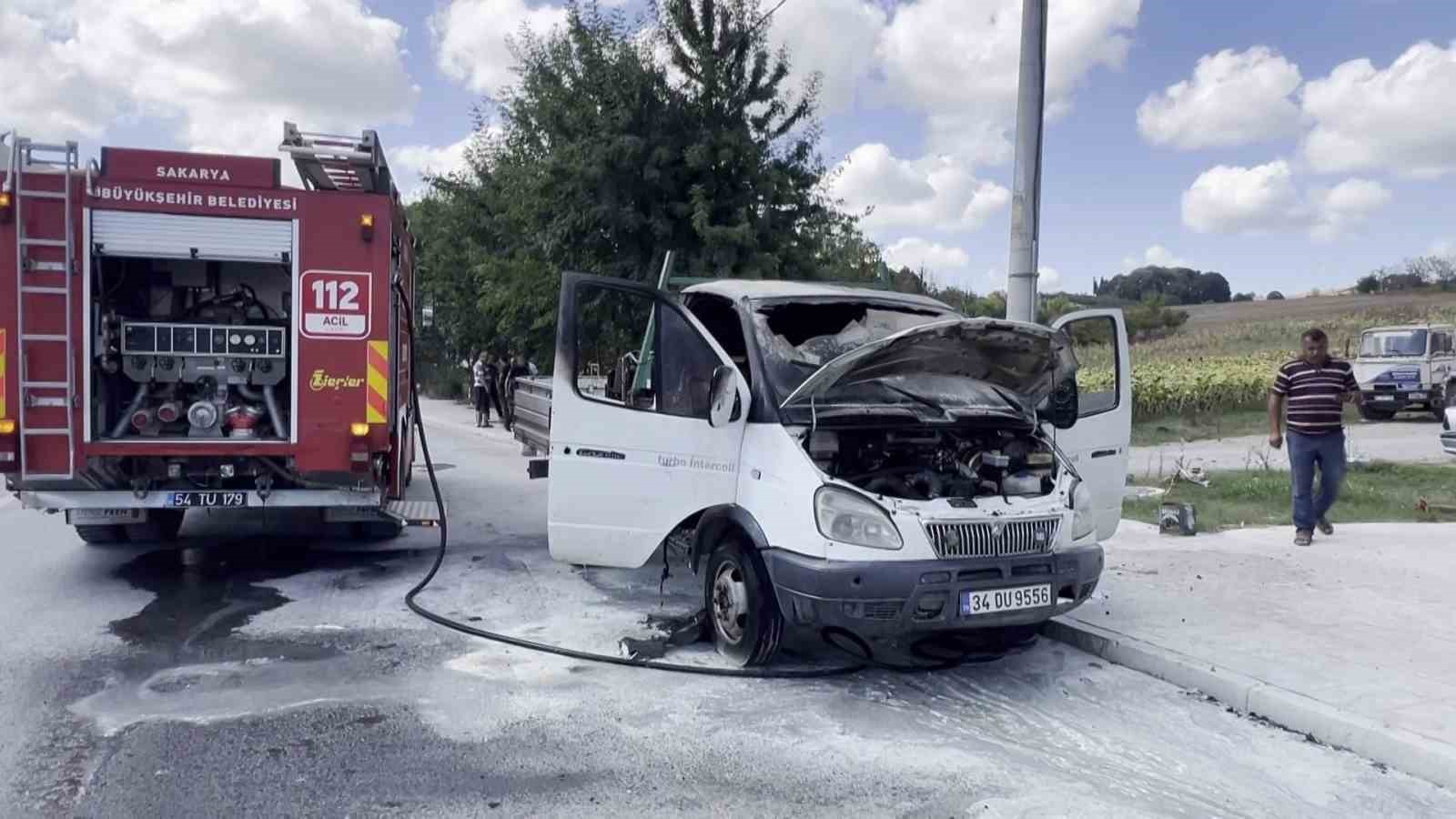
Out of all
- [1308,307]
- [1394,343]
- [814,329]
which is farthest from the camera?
[1308,307]

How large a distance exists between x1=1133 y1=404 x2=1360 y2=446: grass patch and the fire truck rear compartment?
15401 millimetres

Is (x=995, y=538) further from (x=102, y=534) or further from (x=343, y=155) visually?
(x=102, y=534)

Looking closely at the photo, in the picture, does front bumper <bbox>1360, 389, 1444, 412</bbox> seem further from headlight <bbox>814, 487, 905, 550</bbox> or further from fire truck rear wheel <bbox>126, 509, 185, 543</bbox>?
fire truck rear wheel <bbox>126, 509, 185, 543</bbox>

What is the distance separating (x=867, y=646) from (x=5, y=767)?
A: 13.4ft

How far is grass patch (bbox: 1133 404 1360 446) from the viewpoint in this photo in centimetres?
2042

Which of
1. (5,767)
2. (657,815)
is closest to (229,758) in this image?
(5,767)

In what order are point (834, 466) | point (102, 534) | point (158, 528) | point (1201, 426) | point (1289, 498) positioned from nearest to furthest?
point (834, 466) → point (102, 534) → point (158, 528) → point (1289, 498) → point (1201, 426)

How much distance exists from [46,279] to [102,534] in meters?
2.74

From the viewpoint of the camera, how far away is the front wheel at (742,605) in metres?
5.83

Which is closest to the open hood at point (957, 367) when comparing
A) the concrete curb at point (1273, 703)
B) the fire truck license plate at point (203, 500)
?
the concrete curb at point (1273, 703)

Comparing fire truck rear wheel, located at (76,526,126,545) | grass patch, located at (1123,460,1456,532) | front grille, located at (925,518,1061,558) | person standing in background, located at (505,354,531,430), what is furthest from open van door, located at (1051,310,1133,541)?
person standing in background, located at (505,354,531,430)

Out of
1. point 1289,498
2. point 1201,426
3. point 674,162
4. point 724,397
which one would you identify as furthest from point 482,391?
point 724,397

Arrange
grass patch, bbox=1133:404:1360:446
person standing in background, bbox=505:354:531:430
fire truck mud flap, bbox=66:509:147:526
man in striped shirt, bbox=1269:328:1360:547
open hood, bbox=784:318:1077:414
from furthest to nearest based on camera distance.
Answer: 1. grass patch, bbox=1133:404:1360:446
2. person standing in background, bbox=505:354:531:430
3. man in striped shirt, bbox=1269:328:1360:547
4. fire truck mud flap, bbox=66:509:147:526
5. open hood, bbox=784:318:1077:414

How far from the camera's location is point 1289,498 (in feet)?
38.3
